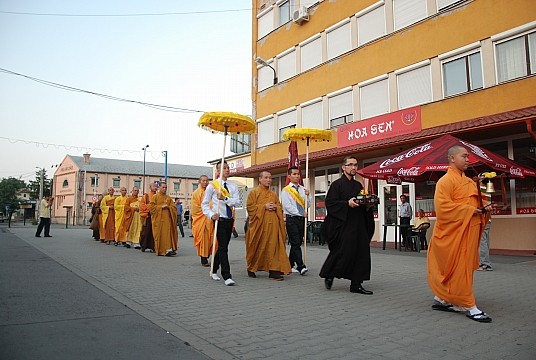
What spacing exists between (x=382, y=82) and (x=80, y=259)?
41.3ft

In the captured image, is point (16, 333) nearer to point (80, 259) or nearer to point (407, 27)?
point (80, 259)

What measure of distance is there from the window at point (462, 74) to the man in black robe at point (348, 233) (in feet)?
31.2

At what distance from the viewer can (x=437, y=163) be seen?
1029 centimetres

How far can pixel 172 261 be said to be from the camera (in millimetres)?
10758

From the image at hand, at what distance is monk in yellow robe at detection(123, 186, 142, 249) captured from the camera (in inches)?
588

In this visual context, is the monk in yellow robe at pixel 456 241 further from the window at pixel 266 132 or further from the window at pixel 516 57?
the window at pixel 266 132

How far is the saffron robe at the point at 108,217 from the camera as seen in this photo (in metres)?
16.7

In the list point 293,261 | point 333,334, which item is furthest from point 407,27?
point 333,334

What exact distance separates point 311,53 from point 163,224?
41.1ft

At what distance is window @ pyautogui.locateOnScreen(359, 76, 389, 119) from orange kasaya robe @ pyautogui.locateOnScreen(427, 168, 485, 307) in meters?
12.3

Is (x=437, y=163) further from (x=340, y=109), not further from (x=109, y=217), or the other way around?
(x=109, y=217)

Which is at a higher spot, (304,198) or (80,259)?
(304,198)

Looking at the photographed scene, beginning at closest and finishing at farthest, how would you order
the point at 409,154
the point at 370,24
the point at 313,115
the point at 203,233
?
the point at 203,233, the point at 409,154, the point at 370,24, the point at 313,115

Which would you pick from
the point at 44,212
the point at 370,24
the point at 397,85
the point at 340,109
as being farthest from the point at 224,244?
the point at 44,212
